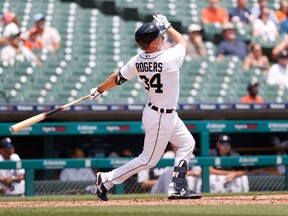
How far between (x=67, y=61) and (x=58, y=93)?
86 centimetres

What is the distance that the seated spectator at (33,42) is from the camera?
13617 mm

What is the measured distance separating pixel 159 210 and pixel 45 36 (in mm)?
7075

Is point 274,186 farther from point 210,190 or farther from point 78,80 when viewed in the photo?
point 78,80

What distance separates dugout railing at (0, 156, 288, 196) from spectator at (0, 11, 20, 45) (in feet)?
10.0

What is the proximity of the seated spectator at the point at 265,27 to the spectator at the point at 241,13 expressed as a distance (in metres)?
0.16

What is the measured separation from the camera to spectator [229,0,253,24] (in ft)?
51.3

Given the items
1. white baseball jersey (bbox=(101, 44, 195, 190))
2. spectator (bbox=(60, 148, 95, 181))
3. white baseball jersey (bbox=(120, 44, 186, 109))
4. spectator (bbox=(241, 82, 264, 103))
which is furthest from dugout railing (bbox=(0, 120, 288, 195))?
white baseball jersey (bbox=(120, 44, 186, 109))

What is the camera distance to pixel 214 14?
15.5 metres

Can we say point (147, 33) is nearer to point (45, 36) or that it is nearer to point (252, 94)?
point (252, 94)

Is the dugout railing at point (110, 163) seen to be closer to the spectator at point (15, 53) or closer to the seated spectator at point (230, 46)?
the spectator at point (15, 53)

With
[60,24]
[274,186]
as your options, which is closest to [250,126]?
[274,186]

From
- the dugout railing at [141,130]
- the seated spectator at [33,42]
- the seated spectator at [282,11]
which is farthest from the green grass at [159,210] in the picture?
the seated spectator at [282,11]

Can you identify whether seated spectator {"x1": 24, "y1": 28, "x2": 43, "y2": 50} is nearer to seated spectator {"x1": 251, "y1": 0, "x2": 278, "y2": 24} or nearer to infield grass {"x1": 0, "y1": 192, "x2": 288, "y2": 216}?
seated spectator {"x1": 251, "y1": 0, "x2": 278, "y2": 24}

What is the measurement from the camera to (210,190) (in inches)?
452
